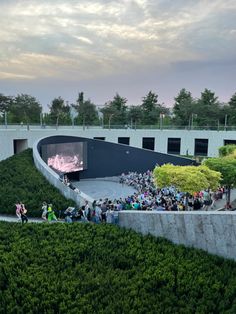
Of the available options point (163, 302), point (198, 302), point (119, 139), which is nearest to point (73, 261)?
point (163, 302)

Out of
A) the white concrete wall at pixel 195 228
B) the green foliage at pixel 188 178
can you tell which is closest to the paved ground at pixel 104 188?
the green foliage at pixel 188 178

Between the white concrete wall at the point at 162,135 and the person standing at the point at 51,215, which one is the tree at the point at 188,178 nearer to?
the person standing at the point at 51,215

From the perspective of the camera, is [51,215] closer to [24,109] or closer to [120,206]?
[120,206]

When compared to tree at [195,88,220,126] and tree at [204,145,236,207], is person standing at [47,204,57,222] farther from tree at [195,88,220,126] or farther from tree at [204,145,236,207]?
tree at [195,88,220,126]

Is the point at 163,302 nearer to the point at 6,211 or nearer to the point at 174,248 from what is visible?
the point at 174,248

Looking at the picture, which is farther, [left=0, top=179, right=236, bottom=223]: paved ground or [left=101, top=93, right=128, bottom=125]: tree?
[left=101, top=93, right=128, bottom=125]: tree

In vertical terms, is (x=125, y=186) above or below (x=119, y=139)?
below

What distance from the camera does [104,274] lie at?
414 inches

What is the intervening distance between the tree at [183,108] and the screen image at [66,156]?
121ft

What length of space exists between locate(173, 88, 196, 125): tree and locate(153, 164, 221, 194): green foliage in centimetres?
4252

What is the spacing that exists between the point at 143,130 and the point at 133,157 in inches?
610

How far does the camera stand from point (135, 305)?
29.6 feet

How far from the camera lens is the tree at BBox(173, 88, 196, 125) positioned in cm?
6625

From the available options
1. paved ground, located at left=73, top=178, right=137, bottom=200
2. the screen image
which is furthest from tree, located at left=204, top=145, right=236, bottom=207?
the screen image
